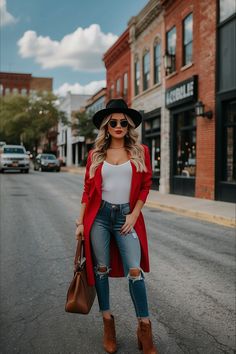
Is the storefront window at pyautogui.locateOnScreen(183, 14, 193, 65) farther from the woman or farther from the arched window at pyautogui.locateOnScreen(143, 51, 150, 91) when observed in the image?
the woman

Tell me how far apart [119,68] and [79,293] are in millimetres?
27397

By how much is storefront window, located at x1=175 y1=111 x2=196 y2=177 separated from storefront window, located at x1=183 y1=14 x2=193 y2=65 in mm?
2225

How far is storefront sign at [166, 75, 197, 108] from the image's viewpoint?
16.9 m

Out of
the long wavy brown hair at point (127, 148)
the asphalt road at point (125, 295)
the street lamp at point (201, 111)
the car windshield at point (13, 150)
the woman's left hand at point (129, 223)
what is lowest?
the asphalt road at point (125, 295)

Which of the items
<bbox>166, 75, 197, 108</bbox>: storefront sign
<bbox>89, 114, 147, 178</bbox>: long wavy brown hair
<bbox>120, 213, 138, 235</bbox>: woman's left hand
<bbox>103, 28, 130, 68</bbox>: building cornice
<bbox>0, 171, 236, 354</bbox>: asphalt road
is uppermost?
<bbox>103, 28, 130, 68</bbox>: building cornice

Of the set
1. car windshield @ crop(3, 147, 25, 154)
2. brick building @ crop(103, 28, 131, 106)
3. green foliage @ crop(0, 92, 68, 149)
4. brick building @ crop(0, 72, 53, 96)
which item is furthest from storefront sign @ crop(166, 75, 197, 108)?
brick building @ crop(0, 72, 53, 96)

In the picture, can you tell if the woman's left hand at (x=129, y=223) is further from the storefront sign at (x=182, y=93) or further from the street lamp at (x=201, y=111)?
the storefront sign at (x=182, y=93)

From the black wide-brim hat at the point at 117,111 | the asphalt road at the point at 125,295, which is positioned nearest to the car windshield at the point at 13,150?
the asphalt road at the point at 125,295

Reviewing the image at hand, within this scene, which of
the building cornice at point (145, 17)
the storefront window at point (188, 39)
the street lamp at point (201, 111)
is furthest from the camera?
the building cornice at point (145, 17)

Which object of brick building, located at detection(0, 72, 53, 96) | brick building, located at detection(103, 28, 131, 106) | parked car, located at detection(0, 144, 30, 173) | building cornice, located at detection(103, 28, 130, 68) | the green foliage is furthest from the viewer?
brick building, located at detection(0, 72, 53, 96)

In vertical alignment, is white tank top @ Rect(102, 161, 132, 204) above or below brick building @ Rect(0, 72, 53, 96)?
below

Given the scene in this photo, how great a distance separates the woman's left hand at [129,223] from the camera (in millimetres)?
3381

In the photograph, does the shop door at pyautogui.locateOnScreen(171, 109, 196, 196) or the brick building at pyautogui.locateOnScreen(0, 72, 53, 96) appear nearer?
the shop door at pyautogui.locateOnScreen(171, 109, 196, 196)

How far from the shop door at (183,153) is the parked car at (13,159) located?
597 inches
